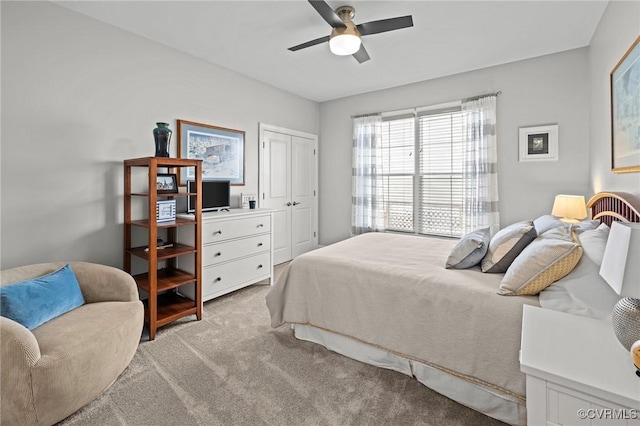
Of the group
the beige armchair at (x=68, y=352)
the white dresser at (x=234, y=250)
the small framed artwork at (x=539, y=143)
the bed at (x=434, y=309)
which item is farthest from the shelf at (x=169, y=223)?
the small framed artwork at (x=539, y=143)

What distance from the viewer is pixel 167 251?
2.81m

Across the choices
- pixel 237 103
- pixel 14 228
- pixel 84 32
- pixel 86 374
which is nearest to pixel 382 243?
pixel 86 374

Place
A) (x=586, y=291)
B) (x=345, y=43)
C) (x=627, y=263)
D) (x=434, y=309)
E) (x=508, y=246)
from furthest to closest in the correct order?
1. (x=345, y=43)
2. (x=508, y=246)
3. (x=434, y=309)
4. (x=586, y=291)
5. (x=627, y=263)

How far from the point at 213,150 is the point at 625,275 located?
379cm

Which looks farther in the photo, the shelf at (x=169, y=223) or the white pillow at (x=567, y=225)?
the shelf at (x=169, y=223)

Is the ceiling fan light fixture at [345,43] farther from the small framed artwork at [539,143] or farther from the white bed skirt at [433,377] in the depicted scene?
the small framed artwork at [539,143]

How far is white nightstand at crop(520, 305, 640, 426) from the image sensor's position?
0.84 m

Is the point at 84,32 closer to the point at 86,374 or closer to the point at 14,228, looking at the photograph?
the point at 14,228

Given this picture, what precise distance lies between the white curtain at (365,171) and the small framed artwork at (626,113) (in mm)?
2892

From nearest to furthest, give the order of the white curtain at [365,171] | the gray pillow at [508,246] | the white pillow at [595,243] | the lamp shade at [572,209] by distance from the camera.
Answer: the white pillow at [595,243] → the gray pillow at [508,246] → the lamp shade at [572,209] → the white curtain at [365,171]

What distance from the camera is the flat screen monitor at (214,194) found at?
353 centimetres

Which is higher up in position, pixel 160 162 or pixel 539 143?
pixel 539 143

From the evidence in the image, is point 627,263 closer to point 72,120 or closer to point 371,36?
point 371,36

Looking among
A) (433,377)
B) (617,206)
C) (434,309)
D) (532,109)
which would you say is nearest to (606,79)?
(532,109)
